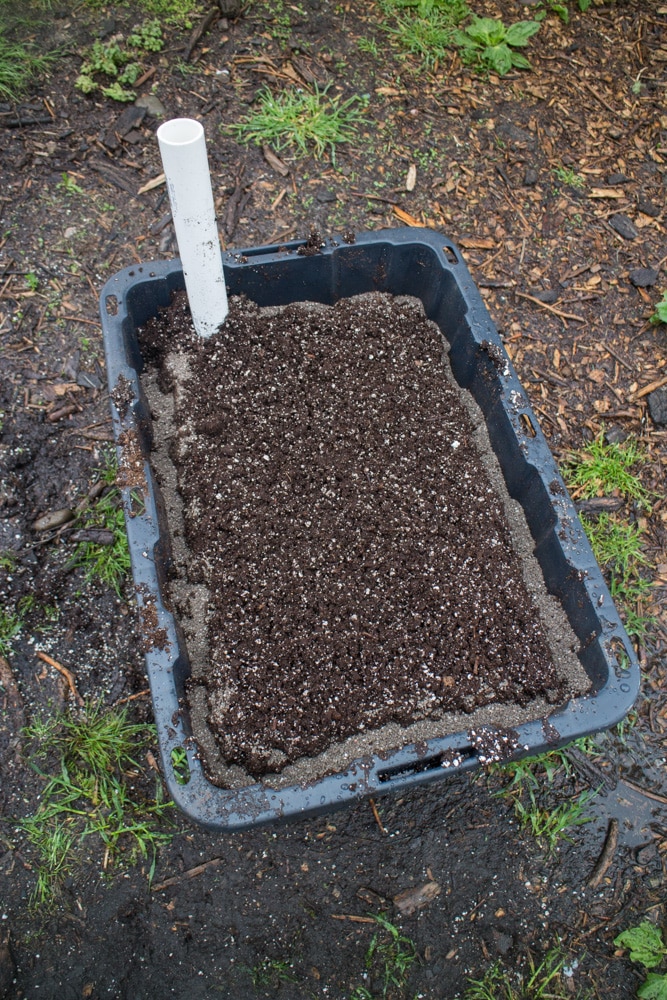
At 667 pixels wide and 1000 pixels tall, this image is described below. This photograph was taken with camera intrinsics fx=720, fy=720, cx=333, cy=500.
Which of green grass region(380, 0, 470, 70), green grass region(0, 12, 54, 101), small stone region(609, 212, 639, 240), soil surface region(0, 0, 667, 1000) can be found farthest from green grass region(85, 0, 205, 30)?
small stone region(609, 212, 639, 240)

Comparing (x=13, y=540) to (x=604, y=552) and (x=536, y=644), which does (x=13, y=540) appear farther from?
(x=604, y=552)

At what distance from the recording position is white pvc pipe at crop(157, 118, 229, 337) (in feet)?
5.00

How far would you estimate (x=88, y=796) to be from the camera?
1769 mm

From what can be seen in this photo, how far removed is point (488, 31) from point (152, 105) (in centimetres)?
135

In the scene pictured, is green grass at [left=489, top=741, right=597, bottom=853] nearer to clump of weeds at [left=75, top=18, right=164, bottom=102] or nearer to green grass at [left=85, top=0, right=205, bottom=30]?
clump of weeds at [left=75, top=18, right=164, bottom=102]

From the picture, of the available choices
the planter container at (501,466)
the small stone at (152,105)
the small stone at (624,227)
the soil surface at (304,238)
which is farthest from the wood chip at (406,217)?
the small stone at (152,105)

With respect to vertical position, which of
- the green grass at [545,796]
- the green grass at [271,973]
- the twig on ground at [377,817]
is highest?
the twig on ground at [377,817]

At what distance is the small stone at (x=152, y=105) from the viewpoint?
103 inches

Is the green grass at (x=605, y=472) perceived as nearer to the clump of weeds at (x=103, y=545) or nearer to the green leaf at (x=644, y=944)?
Result: the green leaf at (x=644, y=944)

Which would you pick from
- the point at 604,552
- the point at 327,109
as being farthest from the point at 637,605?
the point at 327,109

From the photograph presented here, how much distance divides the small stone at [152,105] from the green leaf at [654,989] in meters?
2.98

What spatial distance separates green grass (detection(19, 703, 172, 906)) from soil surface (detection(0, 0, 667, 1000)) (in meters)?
0.03

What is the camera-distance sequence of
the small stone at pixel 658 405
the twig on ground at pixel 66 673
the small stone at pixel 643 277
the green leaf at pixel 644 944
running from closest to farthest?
the green leaf at pixel 644 944 → the twig on ground at pixel 66 673 → the small stone at pixel 658 405 → the small stone at pixel 643 277

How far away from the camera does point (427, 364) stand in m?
2.06
